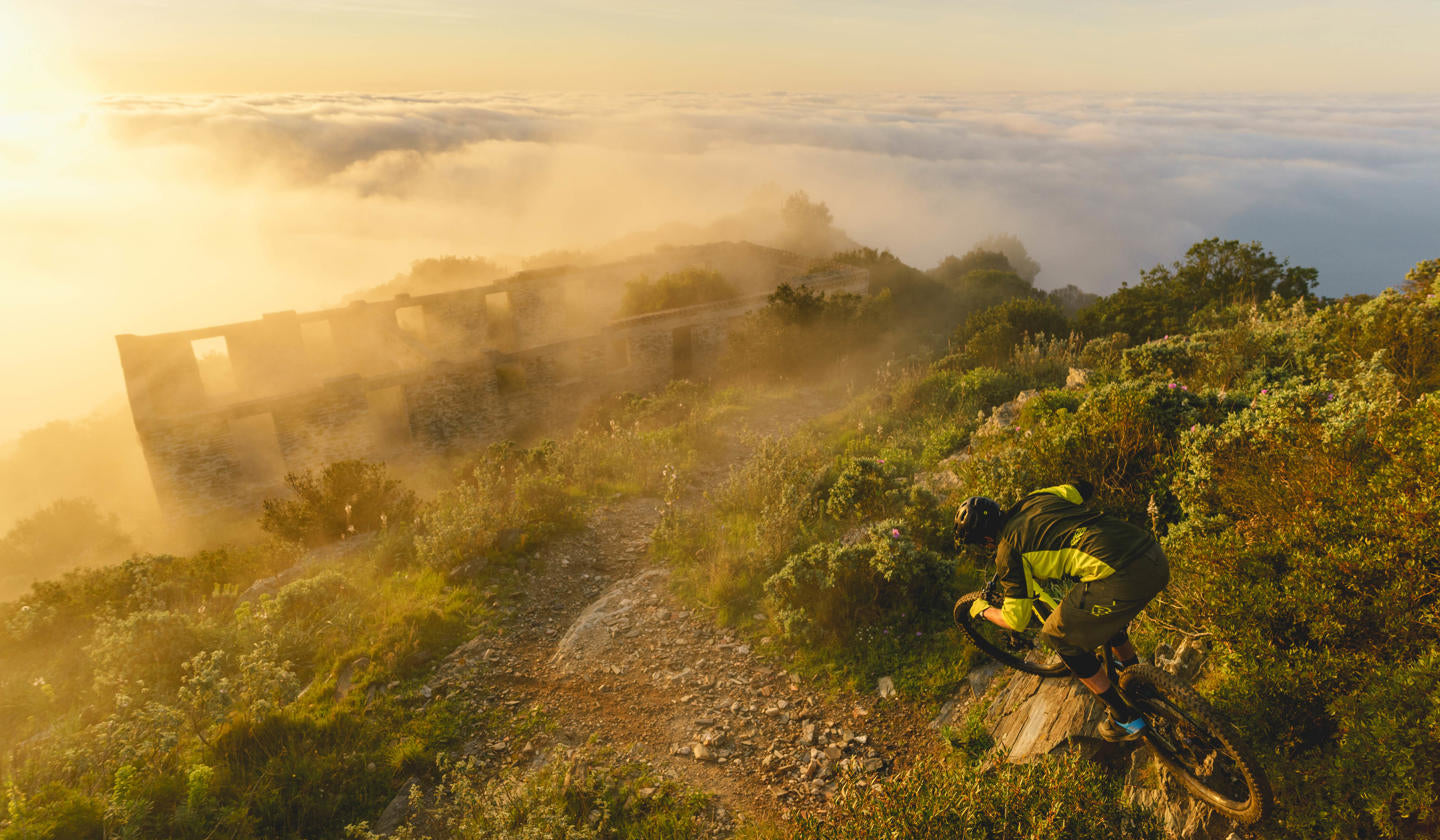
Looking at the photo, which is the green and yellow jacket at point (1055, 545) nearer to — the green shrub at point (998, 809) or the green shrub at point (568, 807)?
the green shrub at point (998, 809)

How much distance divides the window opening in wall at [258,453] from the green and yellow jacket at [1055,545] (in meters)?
20.1

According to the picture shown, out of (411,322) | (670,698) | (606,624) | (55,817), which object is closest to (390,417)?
(411,322)

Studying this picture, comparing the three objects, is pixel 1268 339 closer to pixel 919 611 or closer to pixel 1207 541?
pixel 1207 541

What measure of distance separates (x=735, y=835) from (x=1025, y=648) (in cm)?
262

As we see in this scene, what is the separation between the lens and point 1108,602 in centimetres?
376

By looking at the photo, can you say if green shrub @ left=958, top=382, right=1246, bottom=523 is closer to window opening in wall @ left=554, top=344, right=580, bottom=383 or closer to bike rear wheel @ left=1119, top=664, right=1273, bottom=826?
bike rear wheel @ left=1119, top=664, right=1273, bottom=826

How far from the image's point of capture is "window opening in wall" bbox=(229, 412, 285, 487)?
18.2 meters

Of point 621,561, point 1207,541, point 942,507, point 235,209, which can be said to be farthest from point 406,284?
point 235,209

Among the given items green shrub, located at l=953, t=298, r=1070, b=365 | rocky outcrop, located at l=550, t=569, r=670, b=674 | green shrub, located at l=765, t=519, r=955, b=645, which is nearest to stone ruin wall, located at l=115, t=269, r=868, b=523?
green shrub, located at l=953, t=298, r=1070, b=365

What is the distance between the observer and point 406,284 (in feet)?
131

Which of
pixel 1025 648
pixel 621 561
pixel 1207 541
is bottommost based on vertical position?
pixel 621 561

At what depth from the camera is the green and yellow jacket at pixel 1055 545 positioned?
379 centimetres

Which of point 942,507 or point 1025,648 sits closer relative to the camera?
point 1025,648

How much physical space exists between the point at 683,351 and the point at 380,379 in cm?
1007
